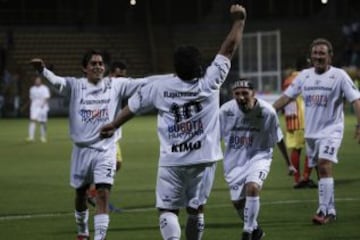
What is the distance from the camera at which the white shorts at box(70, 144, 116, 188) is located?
11.0 meters

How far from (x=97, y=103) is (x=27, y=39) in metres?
46.0

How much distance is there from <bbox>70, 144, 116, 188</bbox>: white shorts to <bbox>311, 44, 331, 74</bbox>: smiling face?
3448 mm

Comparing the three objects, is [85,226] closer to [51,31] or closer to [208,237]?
[208,237]

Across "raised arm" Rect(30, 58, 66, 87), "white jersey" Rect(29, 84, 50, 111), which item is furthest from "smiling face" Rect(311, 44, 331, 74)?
"white jersey" Rect(29, 84, 50, 111)

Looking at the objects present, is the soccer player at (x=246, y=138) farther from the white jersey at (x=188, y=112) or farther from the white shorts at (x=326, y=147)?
the white jersey at (x=188, y=112)

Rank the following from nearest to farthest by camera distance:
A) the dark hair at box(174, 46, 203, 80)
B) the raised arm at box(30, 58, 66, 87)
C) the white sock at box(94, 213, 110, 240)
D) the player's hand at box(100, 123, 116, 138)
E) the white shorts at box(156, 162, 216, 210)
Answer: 1. the dark hair at box(174, 46, 203, 80)
2. the white shorts at box(156, 162, 216, 210)
3. the player's hand at box(100, 123, 116, 138)
4. the white sock at box(94, 213, 110, 240)
5. the raised arm at box(30, 58, 66, 87)

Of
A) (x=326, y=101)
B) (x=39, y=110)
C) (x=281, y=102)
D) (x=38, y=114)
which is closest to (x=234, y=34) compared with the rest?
(x=281, y=102)

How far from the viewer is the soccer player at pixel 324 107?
1303cm

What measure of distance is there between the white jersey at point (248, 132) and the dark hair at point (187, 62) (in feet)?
8.18

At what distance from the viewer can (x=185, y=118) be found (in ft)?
29.4

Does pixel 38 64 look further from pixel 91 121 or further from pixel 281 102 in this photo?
pixel 281 102

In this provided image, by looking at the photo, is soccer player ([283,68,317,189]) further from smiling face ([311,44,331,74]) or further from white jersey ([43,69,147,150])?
white jersey ([43,69,147,150])

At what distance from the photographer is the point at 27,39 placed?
56281 millimetres

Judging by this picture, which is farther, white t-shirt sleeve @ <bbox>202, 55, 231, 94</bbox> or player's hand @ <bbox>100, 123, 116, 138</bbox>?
player's hand @ <bbox>100, 123, 116, 138</bbox>
